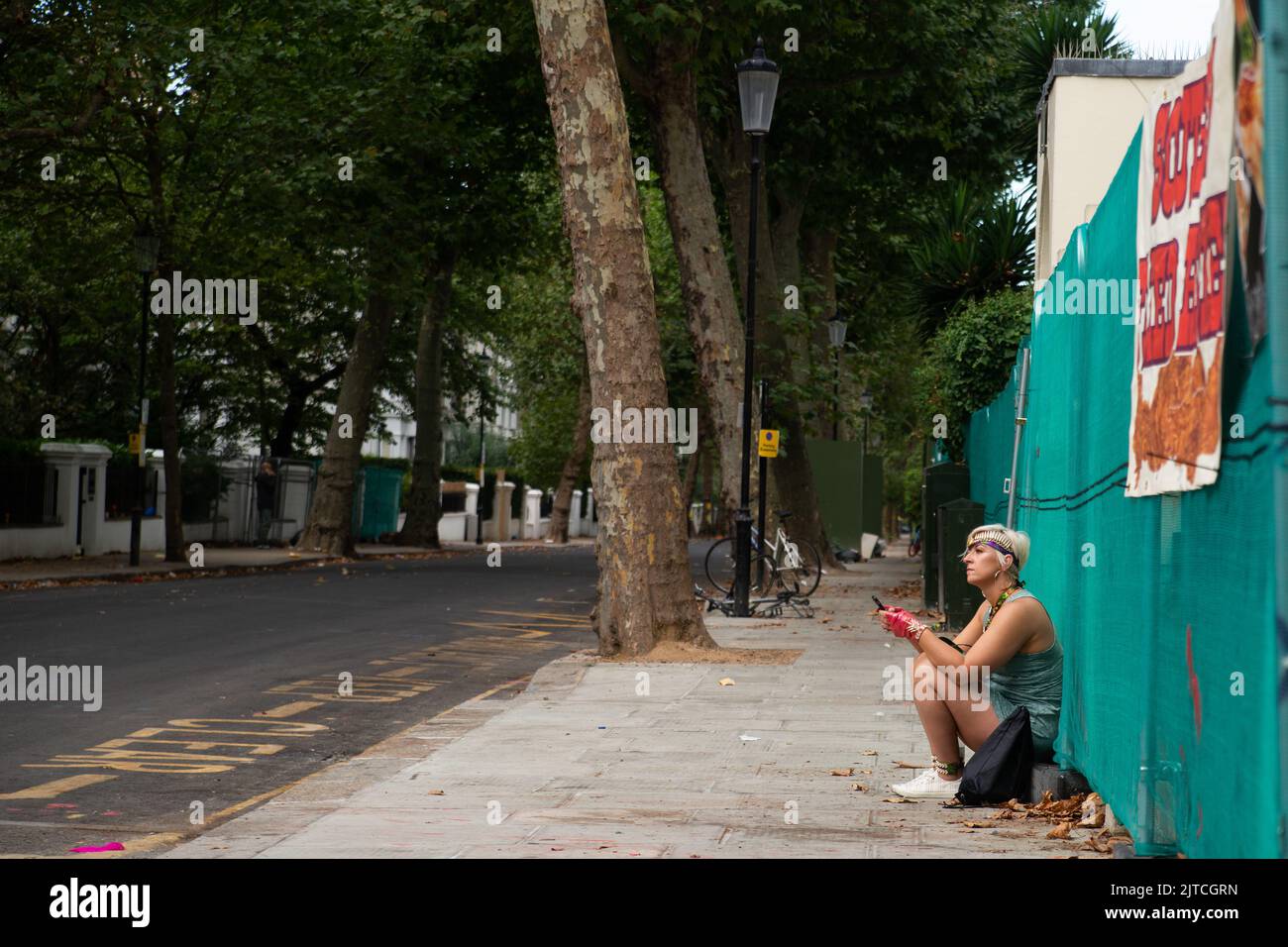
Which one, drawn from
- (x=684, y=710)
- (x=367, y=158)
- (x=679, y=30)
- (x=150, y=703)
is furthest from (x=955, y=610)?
(x=367, y=158)

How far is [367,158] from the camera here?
30.6m

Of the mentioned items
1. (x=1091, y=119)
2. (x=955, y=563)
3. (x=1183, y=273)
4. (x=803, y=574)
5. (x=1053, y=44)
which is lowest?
(x=803, y=574)

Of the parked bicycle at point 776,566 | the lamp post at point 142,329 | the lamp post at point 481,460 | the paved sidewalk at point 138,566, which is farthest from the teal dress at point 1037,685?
the lamp post at point 481,460

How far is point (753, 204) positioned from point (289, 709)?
10953 mm

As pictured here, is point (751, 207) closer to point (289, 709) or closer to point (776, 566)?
point (776, 566)

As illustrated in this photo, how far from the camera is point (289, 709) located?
11.2m

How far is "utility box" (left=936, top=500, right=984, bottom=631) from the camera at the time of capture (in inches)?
615

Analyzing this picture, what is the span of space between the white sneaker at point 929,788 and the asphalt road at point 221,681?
3051mm

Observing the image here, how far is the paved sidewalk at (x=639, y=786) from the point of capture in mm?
6160

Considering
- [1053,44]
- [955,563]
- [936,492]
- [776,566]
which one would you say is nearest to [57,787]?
[955,563]

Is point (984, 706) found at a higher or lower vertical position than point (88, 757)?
higher

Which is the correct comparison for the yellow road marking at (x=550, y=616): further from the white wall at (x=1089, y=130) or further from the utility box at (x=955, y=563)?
the white wall at (x=1089, y=130)

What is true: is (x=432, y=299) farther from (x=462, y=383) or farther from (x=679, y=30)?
(x=679, y=30)

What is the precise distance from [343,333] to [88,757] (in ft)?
129
